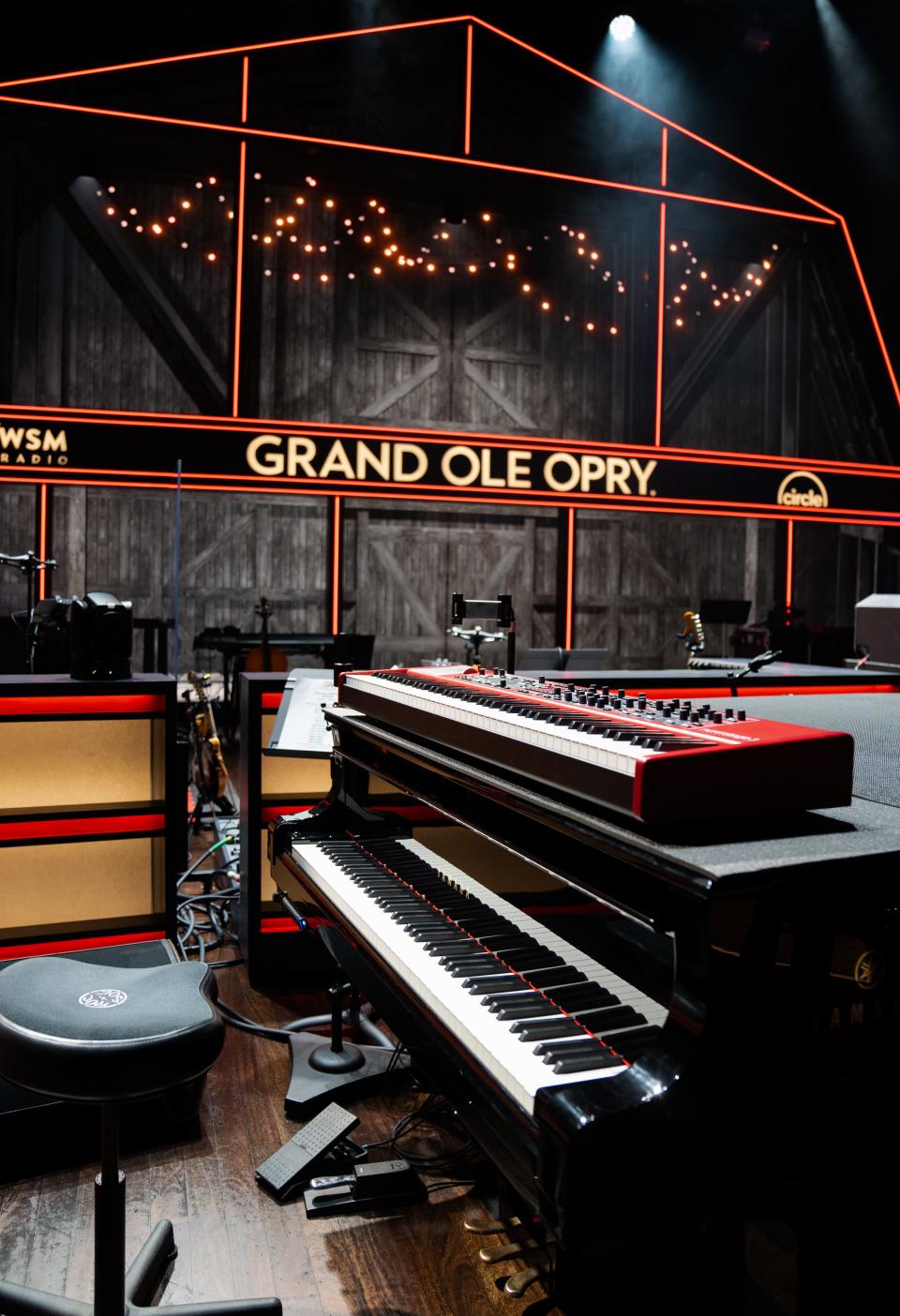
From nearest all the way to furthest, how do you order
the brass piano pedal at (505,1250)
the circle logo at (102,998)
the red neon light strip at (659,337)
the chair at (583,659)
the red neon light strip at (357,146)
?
the circle logo at (102,998) < the brass piano pedal at (505,1250) < the chair at (583,659) < the red neon light strip at (357,146) < the red neon light strip at (659,337)

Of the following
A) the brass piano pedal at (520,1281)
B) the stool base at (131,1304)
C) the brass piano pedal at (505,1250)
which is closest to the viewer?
the stool base at (131,1304)

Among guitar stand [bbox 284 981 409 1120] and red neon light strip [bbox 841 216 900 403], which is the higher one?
red neon light strip [bbox 841 216 900 403]

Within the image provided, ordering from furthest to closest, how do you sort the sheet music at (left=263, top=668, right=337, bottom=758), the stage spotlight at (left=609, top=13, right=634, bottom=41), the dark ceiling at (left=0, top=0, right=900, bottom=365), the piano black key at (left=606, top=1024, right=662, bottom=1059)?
the stage spotlight at (left=609, top=13, right=634, bottom=41) < the dark ceiling at (left=0, top=0, right=900, bottom=365) < the sheet music at (left=263, top=668, right=337, bottom=758) < the piano black key at (left=606, top=1024, right=662, bottom=1059)

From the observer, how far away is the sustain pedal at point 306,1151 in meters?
2.46

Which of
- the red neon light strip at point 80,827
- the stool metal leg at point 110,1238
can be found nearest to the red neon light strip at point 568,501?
the red neon light strip at point 80,827

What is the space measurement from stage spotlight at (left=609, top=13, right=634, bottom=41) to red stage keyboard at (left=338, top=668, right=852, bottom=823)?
12.0 m

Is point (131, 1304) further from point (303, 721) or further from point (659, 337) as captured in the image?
point (659, 337)

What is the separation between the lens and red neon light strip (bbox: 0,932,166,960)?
3627 mm

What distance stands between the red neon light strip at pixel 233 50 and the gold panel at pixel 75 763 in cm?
721

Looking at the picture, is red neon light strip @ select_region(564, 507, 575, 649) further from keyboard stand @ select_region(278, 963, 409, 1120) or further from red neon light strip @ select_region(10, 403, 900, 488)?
keyboard stand @ select_region(278, 963, 409, 1120)

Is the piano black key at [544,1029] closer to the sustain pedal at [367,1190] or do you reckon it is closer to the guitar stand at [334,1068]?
the sustain pedal at [367,1190]

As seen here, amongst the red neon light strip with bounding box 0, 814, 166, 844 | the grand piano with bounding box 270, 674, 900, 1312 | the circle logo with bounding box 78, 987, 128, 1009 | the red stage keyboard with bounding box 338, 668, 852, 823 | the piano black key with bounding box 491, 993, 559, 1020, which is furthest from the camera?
the red neon light strip with bounding box 0, 814, 166, 844

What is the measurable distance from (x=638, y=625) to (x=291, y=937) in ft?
33.4

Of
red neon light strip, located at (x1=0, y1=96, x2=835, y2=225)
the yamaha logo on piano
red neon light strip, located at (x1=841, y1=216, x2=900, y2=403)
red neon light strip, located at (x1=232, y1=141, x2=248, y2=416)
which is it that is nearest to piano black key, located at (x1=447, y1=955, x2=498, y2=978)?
the yamaha logo on piano
